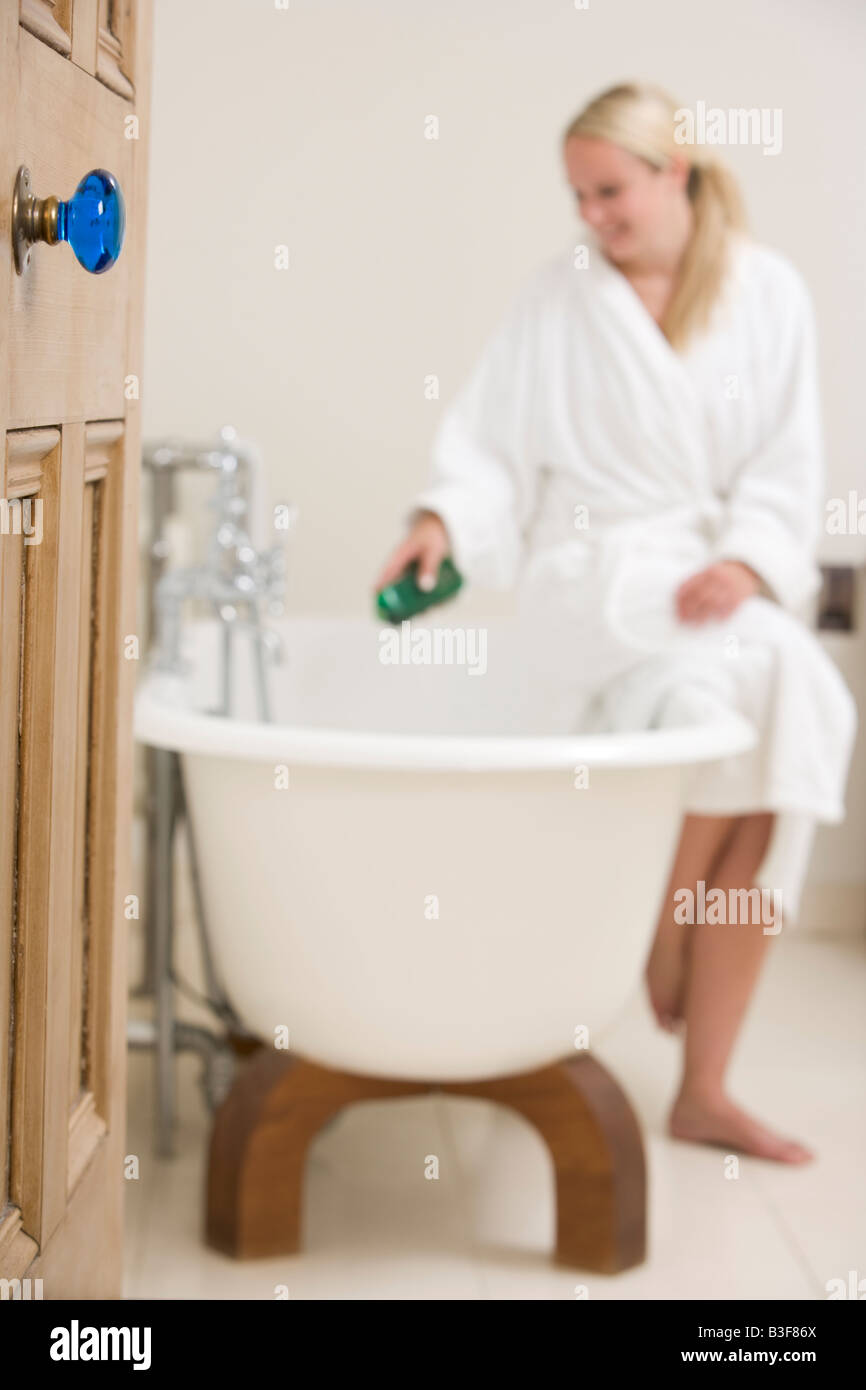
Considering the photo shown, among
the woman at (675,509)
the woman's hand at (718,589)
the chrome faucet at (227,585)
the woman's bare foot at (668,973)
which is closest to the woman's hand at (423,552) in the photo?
the woman at (675,509)

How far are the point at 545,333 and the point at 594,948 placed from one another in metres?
0.91

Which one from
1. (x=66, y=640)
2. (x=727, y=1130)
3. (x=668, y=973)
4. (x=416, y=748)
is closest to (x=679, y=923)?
(x=668, y=973)

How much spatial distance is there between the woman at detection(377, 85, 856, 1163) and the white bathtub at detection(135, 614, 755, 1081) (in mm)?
270

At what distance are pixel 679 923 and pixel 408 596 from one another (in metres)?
0.55

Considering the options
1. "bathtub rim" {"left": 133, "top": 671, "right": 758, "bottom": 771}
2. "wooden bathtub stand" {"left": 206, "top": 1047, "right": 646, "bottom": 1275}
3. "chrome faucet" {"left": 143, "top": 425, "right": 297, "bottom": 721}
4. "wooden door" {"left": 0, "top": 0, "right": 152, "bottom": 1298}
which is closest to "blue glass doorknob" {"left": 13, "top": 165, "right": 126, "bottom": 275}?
"wooden door" {"left": 0, "top": 0, "right": 152, "bottom": 1298}

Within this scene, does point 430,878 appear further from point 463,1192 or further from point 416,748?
point 463,1192

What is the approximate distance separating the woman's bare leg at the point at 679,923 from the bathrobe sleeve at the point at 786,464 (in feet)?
1.02

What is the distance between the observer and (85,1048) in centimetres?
87

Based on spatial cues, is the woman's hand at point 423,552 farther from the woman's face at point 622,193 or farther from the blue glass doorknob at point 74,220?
the blue glass doorknob at point 74,220

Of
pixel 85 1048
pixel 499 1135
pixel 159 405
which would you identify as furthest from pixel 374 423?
pixel 85 1048

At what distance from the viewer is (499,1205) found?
1.66 m

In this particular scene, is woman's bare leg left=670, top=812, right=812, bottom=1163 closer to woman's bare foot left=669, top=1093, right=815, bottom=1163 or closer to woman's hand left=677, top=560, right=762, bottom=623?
woman's bare foot left=669, top=1093, right=815, bottom=1163

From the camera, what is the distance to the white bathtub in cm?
139

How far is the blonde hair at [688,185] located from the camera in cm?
189
